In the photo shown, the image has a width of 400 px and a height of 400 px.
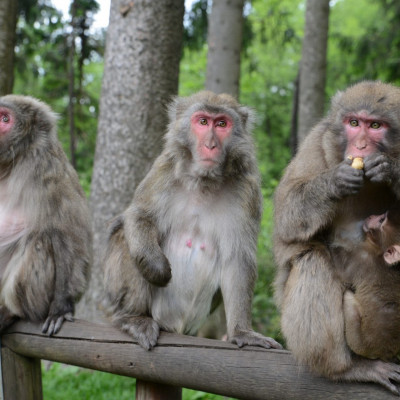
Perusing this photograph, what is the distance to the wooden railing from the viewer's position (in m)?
2.62

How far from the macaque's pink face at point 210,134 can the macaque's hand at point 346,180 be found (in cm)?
90

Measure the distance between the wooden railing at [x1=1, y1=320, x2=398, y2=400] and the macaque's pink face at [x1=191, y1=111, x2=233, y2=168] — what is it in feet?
3.26

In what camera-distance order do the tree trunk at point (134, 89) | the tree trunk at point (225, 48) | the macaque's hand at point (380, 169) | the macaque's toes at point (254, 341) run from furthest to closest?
the tree trunk at point (225, 48) < the tree trunk at point (134, 89) < the macaque's toes at point (254, 341) < the macaque's hand at point (380, 169)

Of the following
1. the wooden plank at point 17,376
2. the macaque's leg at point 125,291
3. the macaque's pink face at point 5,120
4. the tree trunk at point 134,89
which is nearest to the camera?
the macaque's leg at point 125,291

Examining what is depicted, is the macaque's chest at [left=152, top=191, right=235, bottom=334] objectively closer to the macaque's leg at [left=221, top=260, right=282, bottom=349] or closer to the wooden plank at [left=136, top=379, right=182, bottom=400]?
the macaque's leg at [left=221, top=260, right=282, bottom=349]

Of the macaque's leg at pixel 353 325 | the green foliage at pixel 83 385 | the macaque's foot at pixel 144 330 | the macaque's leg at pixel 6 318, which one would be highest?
the macaque's leg at pixel 353 325

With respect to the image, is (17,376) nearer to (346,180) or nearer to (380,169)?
(346,180)

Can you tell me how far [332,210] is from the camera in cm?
273

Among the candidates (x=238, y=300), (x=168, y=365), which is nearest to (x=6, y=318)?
(x=168, y=365)

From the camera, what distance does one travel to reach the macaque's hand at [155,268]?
3301mm

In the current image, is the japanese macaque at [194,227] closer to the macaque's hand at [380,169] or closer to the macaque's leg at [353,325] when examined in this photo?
the macaque's leg at [353,325]

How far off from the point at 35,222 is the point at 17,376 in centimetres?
97

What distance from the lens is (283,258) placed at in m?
2.93

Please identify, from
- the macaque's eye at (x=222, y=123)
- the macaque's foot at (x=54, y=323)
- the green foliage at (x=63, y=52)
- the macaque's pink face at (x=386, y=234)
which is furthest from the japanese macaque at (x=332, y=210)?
the green foliage at (x=63, y=52)
